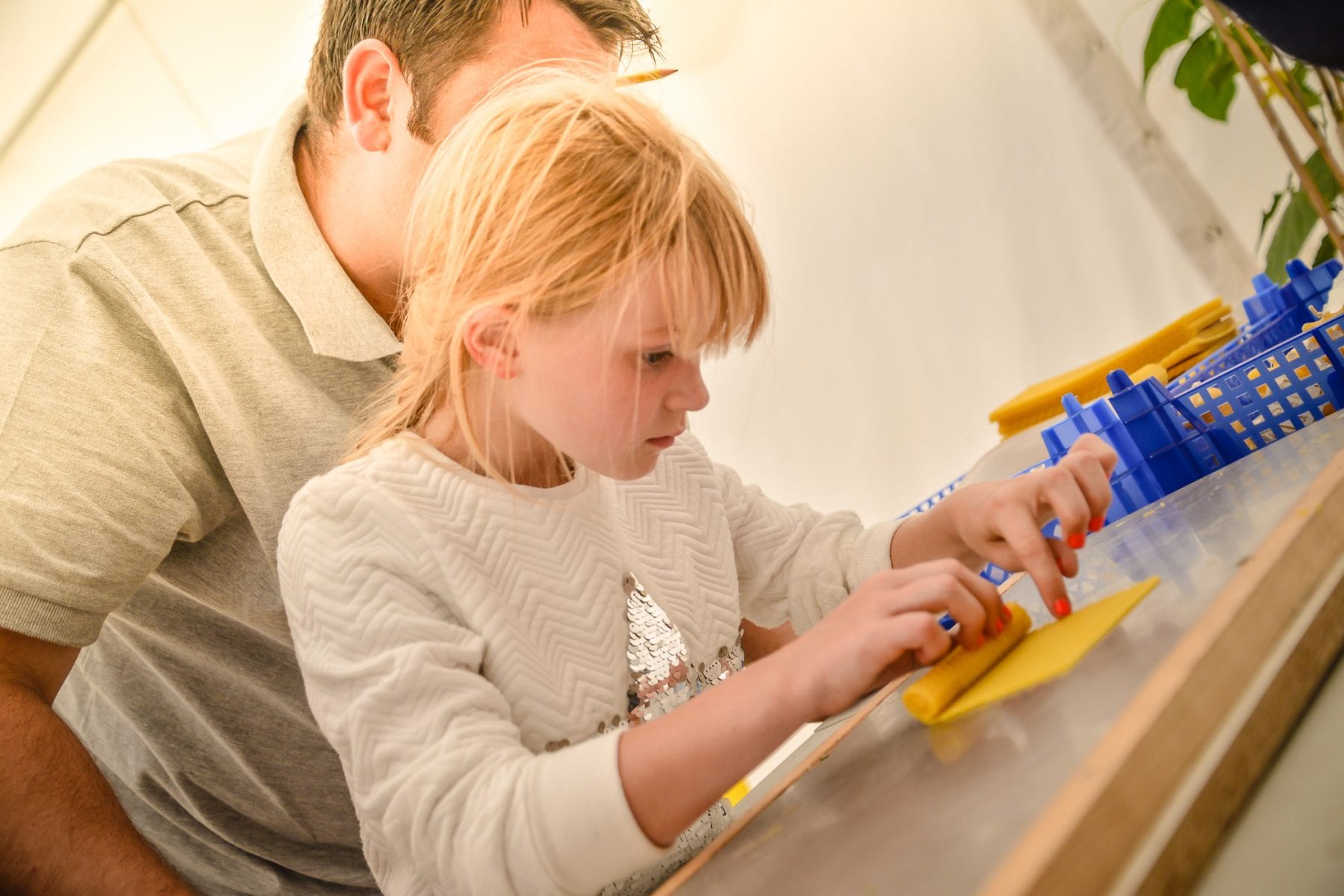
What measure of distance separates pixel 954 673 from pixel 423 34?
0.93 meters

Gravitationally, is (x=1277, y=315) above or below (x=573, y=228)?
below

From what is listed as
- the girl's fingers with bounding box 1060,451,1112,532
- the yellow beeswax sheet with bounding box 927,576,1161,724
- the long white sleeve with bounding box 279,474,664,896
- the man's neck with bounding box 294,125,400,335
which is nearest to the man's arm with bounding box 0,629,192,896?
the long white sleeve with bounding box 279,474,664,896

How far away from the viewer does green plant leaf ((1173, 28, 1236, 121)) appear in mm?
1733

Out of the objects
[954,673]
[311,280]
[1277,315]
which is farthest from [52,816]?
[1277,315]

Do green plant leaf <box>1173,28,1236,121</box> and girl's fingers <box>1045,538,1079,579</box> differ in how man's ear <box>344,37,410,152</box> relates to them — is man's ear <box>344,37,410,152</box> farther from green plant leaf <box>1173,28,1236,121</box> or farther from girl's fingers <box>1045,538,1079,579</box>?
green plant leaf <box>1173,28,1236,121</box>

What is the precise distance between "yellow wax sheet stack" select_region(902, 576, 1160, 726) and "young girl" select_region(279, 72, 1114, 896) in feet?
0.06

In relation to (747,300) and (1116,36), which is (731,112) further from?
(747,300)

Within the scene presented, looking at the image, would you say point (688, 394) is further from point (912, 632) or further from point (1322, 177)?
point (1322, 177)

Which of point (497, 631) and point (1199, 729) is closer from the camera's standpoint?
point (1199, 729)

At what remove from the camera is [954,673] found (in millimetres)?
578

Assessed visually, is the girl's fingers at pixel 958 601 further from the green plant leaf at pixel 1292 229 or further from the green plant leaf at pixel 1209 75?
the green plant leaf at pixel 1209 75

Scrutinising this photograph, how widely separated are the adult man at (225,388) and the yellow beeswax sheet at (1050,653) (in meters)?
0.72

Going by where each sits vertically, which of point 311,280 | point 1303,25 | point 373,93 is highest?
point 373,93

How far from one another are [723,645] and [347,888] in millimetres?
591
